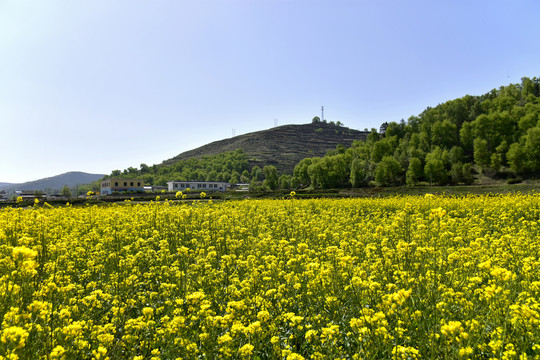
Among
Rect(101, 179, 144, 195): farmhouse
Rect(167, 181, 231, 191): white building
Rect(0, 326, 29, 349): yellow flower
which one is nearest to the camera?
Rect(0, 326, 29, 349): yellow flower

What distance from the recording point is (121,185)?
347ft

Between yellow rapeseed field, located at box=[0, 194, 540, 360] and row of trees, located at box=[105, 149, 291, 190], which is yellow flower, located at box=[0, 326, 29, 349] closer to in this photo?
yellow rapeseed field, located at box=[0, 194, 540, 360]

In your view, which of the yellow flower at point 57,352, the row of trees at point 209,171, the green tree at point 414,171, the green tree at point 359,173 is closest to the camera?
the yellow flower at point 57,352

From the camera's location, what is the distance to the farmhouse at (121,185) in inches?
4077

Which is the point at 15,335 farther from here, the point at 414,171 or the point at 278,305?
the point at 414,171

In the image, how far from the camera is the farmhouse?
340 ft

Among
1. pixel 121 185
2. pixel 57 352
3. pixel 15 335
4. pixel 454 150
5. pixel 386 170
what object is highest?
pixel 454 150

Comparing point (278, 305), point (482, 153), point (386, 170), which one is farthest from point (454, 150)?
point (278, 305)

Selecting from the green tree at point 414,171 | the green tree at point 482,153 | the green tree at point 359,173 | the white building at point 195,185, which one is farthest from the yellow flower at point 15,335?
the white building at point 195,185

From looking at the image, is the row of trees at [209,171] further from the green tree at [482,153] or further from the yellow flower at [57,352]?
the yellow flower at [57,352]

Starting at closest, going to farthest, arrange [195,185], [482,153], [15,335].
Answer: [15,335] → [482,153] → [195,185]

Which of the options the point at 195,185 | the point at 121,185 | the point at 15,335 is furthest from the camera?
the point at 195,185

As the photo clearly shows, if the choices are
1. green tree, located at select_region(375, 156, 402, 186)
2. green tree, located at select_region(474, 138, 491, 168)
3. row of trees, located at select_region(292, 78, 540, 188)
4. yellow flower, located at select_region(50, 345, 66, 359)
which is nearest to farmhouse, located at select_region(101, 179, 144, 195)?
row of trees, located at select_region(292, 78, 540, 188)

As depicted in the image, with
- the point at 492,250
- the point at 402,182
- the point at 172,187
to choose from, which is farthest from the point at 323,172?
the point at 492,250
